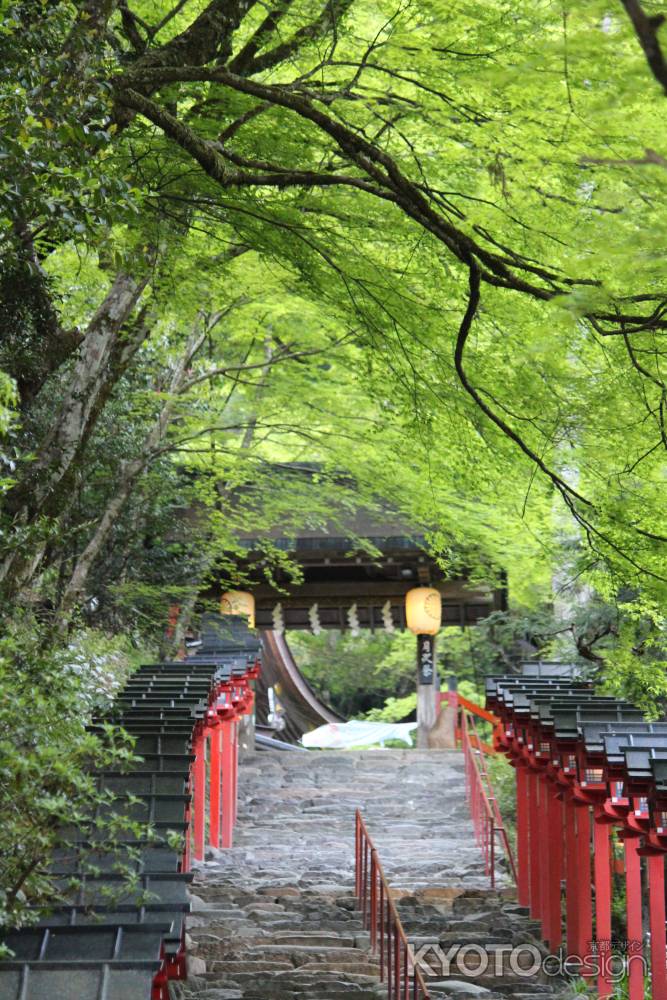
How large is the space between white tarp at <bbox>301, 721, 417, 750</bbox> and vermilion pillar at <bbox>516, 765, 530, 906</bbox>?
15.3 meters

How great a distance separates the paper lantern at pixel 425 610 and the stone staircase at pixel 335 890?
2.47m

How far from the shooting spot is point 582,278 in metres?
6.32

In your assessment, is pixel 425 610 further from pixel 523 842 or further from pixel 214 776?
pixel 523 842

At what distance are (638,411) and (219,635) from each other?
13529 mm

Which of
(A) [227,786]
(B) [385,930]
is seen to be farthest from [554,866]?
(A) [227,786]

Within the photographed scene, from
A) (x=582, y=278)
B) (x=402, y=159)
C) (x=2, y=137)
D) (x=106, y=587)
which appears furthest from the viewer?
(x=106, y=587)

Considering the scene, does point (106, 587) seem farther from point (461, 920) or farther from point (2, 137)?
point (2, 137)

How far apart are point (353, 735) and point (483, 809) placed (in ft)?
43.5

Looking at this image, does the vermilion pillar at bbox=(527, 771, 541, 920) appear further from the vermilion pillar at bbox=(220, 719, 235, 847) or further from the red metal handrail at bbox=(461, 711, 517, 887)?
the vermilion pillar at bbox=(220, 719, 235, 847)

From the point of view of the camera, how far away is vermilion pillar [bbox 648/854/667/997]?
320 inches

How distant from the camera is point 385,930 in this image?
35.2 feet

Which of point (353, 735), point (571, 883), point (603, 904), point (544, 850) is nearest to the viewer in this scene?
point (603, 904)

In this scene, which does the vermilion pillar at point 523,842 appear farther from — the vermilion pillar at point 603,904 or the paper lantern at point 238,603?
the paper lantern at point 238,603

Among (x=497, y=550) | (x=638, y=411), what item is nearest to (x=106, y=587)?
(x=497, y=550)
